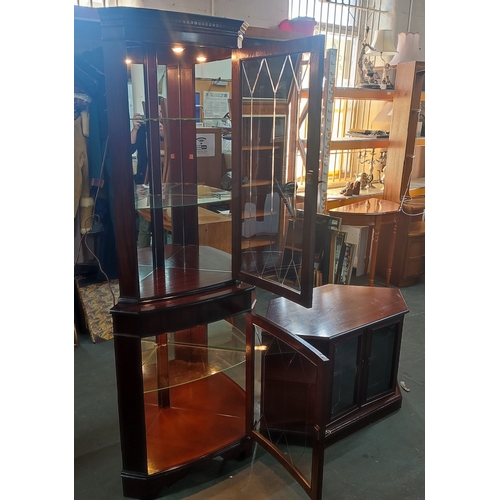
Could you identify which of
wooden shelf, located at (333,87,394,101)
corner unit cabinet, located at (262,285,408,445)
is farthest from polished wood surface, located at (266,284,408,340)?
wooden shelf, located at (333,87,394,101)

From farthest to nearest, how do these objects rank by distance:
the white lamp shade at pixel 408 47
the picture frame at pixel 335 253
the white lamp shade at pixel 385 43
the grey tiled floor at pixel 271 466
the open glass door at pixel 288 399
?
1. the white lamp shade at pixel 408 47
2. the white lamp shade at pixel 385 43
3. the picture frame at pixel 335 253
4. the grey tiled floor at pixel 271 466
5. the open glass door at pixel 288 399

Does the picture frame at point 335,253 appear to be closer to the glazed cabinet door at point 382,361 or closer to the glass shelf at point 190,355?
the glazed cabinet door at point 382,361

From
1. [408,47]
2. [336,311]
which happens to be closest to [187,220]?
[336,311]

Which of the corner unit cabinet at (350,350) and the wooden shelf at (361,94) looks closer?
the corner unit cabinet at (350,350)

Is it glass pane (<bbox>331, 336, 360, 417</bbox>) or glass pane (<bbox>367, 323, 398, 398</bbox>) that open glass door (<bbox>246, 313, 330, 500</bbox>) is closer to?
glass pane (<bbox>331, 336, 360, 417</bbox>)

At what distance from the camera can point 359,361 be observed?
219 centimetres

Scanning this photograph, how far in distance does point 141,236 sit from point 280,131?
69cm

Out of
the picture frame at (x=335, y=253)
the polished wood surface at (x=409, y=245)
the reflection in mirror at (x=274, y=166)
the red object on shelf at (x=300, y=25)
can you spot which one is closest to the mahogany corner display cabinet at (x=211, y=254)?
the reflection in mirror at (x=274, y=166)

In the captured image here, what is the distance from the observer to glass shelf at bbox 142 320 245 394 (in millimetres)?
1904

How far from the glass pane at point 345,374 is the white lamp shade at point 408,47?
3023mm

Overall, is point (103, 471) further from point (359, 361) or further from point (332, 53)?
point (332, 53)

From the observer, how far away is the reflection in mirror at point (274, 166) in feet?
5.09

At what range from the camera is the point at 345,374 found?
217 cm

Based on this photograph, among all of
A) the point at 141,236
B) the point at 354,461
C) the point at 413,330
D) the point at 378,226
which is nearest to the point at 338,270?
the point at 378,226
